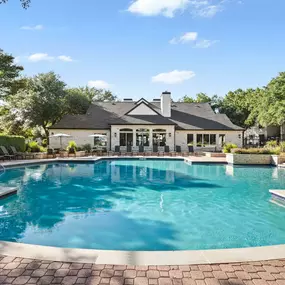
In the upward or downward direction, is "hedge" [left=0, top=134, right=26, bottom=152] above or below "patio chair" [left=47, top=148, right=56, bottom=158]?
above

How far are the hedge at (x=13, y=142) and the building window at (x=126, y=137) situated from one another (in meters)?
9.45

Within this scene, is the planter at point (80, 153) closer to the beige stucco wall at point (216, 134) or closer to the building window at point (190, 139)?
the beige stucco wall at point (216, 134)

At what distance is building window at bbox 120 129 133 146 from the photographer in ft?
91.1

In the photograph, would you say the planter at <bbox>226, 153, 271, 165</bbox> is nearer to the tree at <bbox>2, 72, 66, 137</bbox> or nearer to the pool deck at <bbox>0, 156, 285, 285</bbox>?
the pool deck at <bbox>0, 156, 285, 285</bbox>

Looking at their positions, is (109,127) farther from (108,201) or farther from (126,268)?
(126,268)

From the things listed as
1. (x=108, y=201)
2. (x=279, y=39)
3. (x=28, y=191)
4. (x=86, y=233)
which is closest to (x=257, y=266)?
(x=86, y=233)

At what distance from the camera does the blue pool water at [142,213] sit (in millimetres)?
5664

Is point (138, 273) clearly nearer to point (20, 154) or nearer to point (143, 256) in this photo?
point (143, 256)

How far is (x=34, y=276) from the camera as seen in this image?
3.16m

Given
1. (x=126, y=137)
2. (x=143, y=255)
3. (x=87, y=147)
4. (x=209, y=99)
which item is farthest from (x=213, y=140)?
(x=143, y=255)

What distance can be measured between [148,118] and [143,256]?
82.5 ft

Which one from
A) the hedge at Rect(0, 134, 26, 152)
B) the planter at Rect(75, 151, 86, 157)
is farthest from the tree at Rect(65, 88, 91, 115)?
the hedge at Rect(0, 134, 26, 152)

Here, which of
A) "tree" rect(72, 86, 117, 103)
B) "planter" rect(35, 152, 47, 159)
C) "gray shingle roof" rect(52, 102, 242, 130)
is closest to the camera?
"planter" rect(35, 152, 47, 159)

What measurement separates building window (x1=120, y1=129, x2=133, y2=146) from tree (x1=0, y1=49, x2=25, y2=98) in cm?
1037
